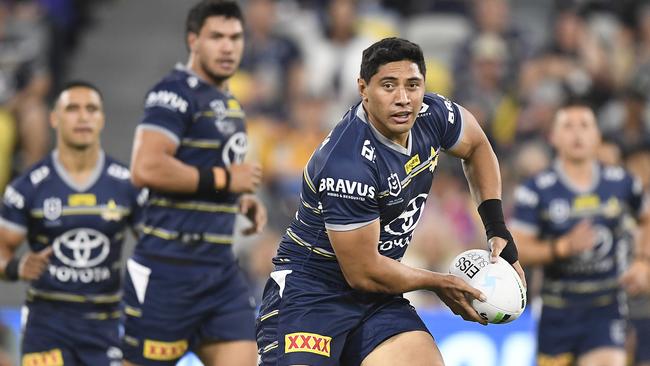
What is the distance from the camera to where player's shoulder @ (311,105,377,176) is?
19.7ft

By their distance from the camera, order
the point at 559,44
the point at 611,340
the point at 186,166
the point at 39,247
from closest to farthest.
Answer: the point at 186,166, the point at 39,247, the point at 611,340, the point at 559,44

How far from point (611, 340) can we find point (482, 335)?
1566 mm

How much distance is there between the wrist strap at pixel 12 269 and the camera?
306 inches

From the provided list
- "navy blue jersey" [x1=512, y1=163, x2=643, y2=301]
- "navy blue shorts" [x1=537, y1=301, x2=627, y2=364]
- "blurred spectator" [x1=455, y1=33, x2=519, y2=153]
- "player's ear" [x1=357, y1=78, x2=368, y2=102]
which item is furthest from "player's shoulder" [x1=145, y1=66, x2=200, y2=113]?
"blurred spectator" [x1=455, y1=33, x2=519, y2=153]

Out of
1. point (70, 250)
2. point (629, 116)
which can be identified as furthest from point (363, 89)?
point (629, 116)

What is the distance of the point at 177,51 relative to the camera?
15.1m

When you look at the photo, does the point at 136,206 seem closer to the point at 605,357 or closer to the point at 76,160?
the point at 76,160

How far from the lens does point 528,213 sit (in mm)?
9406

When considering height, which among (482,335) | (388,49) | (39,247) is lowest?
(482,335)

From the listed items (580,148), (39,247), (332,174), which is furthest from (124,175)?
(580,148)

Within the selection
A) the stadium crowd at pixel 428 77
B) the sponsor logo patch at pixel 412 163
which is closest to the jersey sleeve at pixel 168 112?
the sponsor logo patch at pixel 412 163

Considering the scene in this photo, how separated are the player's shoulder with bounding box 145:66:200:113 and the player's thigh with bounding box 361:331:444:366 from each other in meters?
2.05

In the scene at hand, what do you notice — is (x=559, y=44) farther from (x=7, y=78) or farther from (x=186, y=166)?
(x=186, y=166)

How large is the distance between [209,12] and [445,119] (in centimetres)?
187
